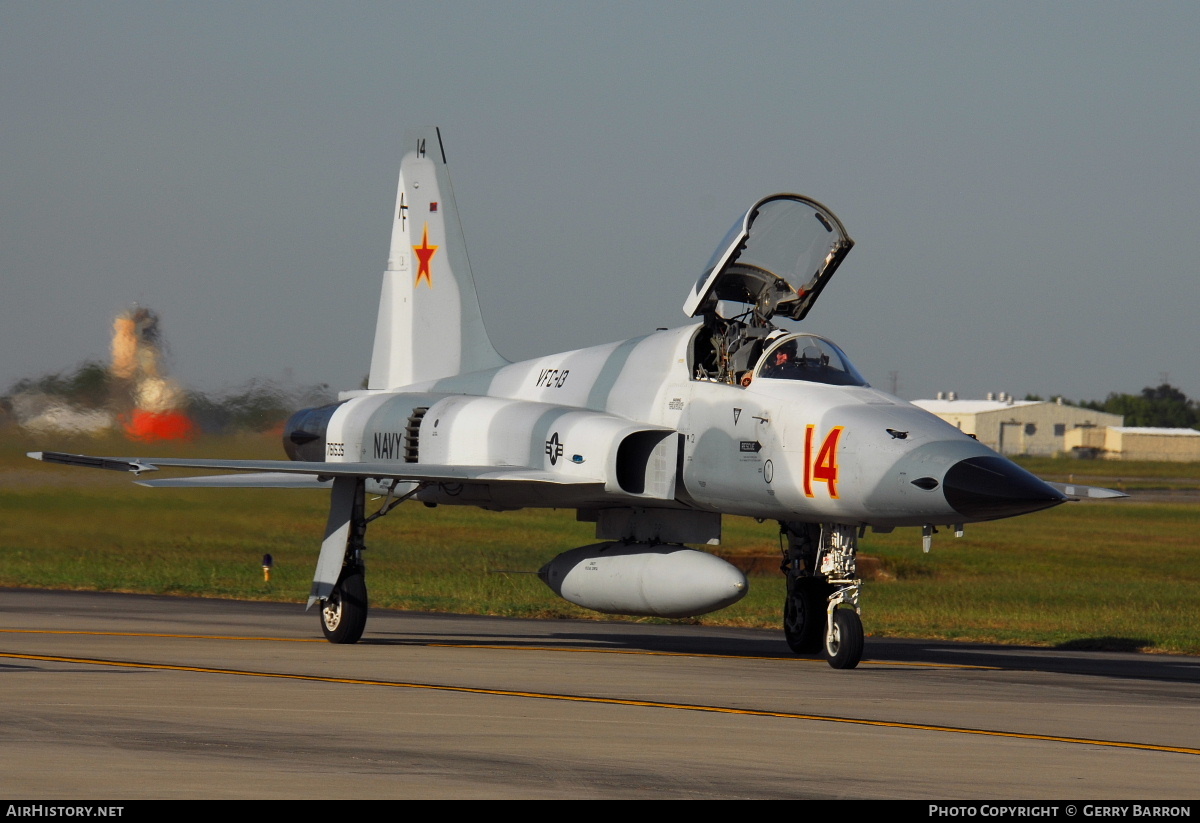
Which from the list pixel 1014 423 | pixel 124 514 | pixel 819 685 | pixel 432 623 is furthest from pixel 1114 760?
pixel 1014 423

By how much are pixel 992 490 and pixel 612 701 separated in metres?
3.29

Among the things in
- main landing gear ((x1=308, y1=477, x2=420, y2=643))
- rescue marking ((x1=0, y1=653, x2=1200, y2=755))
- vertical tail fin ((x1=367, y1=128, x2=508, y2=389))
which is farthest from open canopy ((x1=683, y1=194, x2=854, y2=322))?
vertical tail fin ((x1=367, y1=128, x2=508, y2=389))

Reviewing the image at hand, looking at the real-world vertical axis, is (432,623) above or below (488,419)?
below

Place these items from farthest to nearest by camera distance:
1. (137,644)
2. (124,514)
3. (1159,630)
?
(124,514) → (1159,630) → (137,644)

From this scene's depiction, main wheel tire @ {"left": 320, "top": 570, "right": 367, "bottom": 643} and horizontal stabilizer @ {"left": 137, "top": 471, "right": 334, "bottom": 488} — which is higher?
horizontal stabilizer @ {"left": 137, "top": 471, "right": 334, "bottom": 488}

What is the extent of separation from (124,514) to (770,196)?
12998 mm

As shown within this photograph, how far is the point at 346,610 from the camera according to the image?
50.5 ft

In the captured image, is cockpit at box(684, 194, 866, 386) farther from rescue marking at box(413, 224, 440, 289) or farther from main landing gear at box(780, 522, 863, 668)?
rescue marking at box(413, 224, 440, 289)

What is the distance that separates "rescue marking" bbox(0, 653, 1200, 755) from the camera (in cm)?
927

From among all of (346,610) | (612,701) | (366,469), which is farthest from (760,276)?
(612,701)

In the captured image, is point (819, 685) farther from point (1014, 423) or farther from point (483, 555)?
point (1014, 423)

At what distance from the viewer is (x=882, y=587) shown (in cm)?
2830

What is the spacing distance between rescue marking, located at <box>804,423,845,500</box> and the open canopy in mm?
2023

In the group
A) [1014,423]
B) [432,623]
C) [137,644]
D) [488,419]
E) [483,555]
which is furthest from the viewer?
[1014,423]
